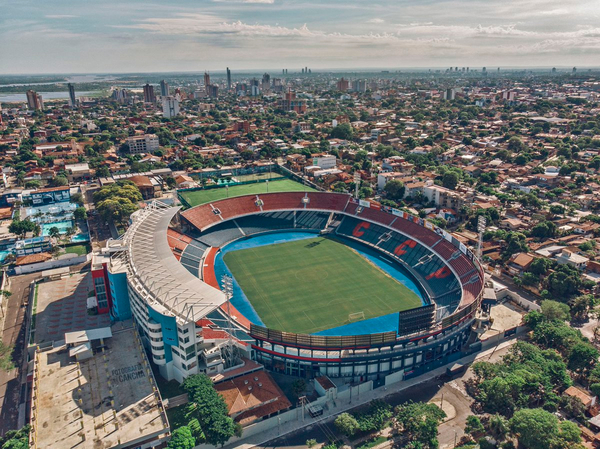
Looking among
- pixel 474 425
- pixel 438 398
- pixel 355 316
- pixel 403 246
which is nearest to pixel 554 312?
pixel 438 398

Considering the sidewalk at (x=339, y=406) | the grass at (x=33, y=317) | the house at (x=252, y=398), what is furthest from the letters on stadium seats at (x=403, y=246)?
the grass at (x=33, y=317)

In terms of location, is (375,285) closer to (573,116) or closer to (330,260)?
(330,260)

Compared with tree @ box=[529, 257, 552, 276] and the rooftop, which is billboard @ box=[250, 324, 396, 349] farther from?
tree @ box=[529, 257, 552, 276]

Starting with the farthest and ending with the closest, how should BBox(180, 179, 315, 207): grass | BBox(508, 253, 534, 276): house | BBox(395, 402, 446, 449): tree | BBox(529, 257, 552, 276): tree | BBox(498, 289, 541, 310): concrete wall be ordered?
1. BBox(180, 179, 315, 207): grass
2. BBox(508, 253, 534, 276): house
3. BBox(529, 257, 552, 276): tree
4. BBox(498, 289, 541, 310): concrete wall
5. BBox(395, 402, 446, 449): tree

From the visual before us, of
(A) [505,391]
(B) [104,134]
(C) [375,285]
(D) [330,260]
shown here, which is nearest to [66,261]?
(D) [330,260]

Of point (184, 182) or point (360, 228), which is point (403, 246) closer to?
point (360, 228)

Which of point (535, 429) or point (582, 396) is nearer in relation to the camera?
point (535, 429)

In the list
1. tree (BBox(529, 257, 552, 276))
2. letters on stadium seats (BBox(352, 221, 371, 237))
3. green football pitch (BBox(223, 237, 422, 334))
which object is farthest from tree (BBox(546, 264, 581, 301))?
letters on stadium seats (BBox(352, 221, 371, 237))
